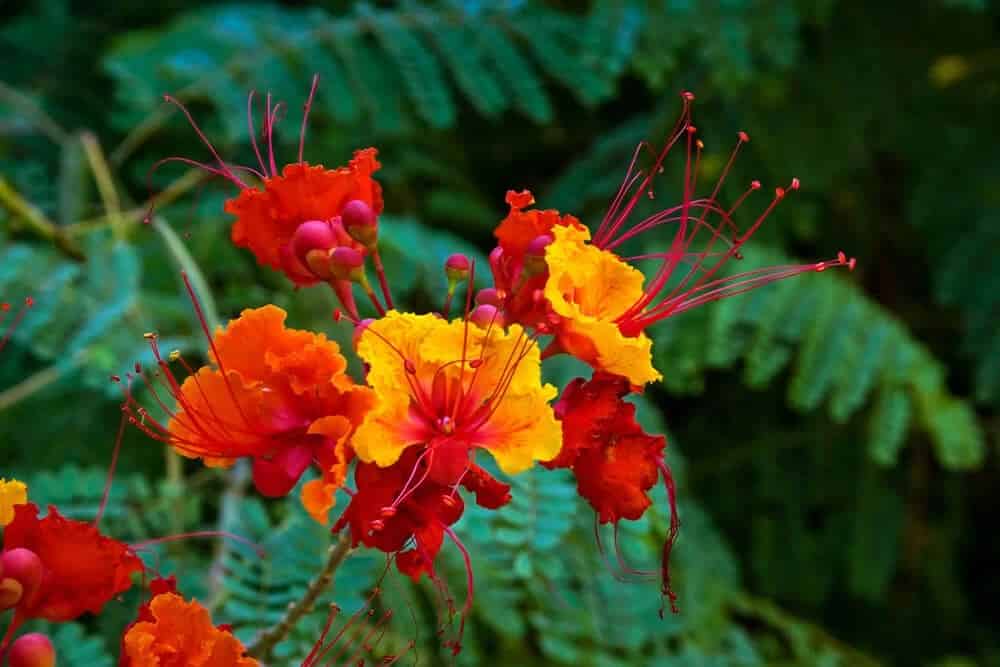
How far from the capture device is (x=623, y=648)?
7.73 ft

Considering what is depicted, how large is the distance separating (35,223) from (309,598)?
56.4 inches

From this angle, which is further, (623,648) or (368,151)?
(623,648)

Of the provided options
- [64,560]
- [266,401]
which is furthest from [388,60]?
[64,560]

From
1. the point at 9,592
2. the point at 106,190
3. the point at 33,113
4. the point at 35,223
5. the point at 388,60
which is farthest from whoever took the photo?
the point at 388,60

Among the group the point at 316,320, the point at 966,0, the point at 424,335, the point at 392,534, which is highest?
the point at 966,0

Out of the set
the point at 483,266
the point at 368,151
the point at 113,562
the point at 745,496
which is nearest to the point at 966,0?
the point at 483,266

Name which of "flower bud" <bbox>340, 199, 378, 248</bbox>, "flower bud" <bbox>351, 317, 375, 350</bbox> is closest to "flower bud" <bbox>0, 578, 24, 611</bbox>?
"flower bud" <bbox>351, 317, 375, 350</bbox>

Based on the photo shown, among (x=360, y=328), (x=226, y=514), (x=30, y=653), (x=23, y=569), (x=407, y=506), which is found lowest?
(x=226, y=514)

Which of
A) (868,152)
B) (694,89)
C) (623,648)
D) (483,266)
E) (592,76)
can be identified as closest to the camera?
(623,648)

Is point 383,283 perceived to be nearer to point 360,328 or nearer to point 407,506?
point 360,328

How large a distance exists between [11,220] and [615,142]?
1.66 m

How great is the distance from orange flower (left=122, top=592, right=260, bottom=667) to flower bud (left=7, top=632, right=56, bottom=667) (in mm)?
101

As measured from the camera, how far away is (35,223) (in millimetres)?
2469

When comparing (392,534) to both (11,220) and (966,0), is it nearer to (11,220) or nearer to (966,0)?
(11,220)
